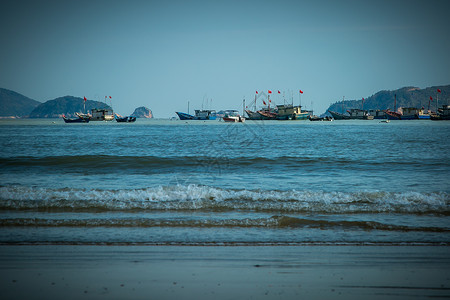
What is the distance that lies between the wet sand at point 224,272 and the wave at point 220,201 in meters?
3.28

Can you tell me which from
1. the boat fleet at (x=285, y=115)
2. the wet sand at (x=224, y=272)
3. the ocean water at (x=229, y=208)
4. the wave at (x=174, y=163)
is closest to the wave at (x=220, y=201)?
the ocean water at (x=229, y=208)

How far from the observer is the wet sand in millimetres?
4641

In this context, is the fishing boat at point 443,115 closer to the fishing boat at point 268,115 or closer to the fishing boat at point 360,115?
the fishing boat at point 360,115

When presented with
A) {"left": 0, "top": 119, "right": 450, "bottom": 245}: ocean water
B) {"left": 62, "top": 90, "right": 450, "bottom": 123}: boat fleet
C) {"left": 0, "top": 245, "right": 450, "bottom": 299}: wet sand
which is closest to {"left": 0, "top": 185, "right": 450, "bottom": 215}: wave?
{"left": 0, "top": 119, "right": 450, "bottom": 245}: ocean water

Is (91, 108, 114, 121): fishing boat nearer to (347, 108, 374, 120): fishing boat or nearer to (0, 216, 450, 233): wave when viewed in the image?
(347, 108, 374, 120): fishing boat

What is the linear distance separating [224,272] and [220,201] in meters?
5.43

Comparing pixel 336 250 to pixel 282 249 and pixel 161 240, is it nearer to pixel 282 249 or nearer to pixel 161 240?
pixel 282 249

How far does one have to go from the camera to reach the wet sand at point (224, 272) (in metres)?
4.64

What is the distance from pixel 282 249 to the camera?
643 centimetres

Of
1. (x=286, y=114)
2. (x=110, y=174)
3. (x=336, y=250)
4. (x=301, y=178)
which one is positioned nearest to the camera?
(x=336, y=250)

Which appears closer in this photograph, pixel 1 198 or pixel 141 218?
pixel 141 218

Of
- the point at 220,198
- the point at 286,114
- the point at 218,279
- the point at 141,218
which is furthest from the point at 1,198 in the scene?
the point at 286,114

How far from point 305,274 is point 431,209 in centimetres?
626

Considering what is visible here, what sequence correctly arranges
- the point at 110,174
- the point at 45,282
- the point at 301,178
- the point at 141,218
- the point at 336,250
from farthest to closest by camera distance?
the point at 110,174 → the point at 301,178 → the point at 141,218 → the point at 336,250 → the point at 45,282
